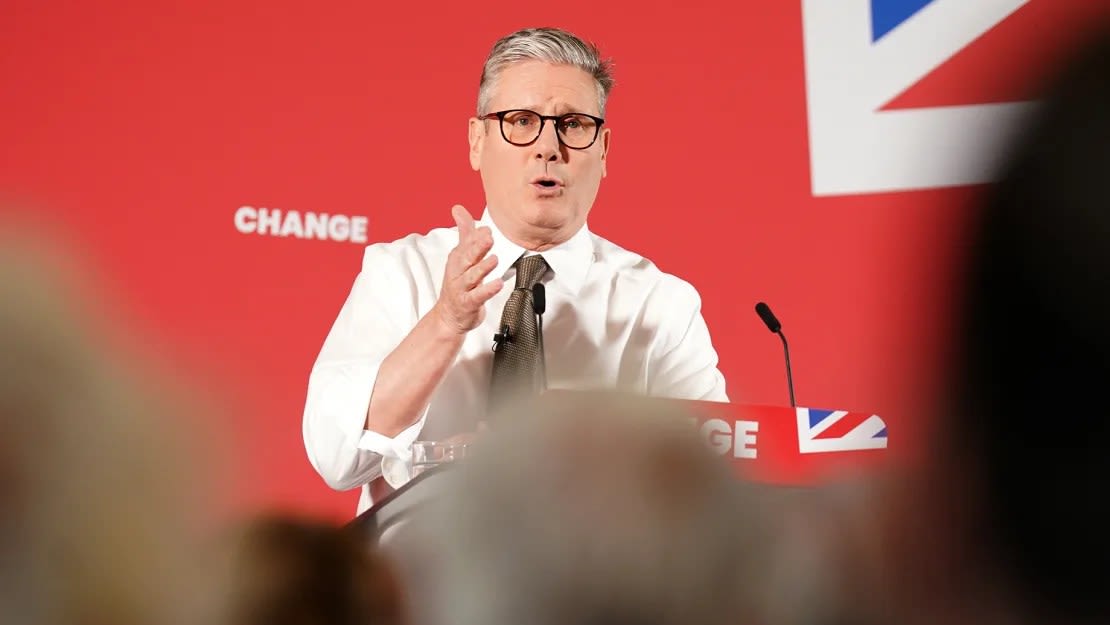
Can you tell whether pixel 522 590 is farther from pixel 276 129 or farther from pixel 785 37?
pixel 785 37

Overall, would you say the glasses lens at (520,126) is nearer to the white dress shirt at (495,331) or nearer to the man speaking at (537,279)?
the man speaking at (537,279)

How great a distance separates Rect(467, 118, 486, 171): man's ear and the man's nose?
0.52 feet

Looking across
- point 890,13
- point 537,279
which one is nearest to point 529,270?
point 537,279

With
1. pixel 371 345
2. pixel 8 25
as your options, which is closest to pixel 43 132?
pixel 8 25

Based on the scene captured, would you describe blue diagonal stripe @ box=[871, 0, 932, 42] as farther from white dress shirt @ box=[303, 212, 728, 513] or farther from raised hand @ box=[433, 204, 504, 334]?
raised hand @ box=[433, 204, 504, 334]

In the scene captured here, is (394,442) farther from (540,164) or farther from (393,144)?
(393,144)

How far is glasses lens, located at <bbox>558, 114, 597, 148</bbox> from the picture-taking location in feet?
8.34

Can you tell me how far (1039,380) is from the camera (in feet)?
1.09

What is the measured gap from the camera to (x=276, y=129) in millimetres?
2871

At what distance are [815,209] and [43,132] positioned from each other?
1.89 m

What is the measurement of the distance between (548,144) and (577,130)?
7 centimetres

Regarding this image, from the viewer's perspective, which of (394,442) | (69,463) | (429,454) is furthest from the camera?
(394,442)

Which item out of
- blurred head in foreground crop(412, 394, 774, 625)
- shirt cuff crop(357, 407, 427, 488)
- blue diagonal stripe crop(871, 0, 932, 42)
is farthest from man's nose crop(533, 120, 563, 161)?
blurred head in foreground crop(412, 394, 774, 625)

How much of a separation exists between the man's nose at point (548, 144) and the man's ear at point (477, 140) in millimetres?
157
